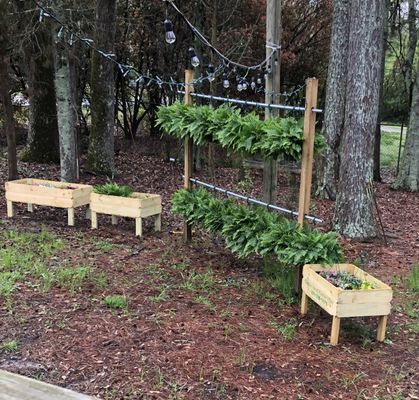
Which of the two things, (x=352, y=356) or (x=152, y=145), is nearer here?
(x=352, y=356)

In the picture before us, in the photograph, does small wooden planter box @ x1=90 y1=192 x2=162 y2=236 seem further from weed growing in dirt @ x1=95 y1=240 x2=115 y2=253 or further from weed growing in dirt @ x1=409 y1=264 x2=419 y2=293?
weed growing in dirt @ x1=409 y1=264 x2=419 y2=293

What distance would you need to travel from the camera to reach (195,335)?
369 centimetres

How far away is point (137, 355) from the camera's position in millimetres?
3355

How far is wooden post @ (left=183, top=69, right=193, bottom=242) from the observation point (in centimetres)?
563

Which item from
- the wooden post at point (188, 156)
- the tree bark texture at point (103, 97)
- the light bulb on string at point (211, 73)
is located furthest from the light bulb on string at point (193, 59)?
the tree bark texture at point (103, 97)

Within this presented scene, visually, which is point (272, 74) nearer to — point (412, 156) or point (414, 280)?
point (414, 280)

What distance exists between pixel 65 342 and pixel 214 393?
116cm

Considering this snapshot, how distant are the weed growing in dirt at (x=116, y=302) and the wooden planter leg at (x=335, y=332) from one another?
5.29ft

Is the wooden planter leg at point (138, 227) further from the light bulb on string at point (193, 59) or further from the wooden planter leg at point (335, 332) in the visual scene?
the wooden planter leg at point (335, 332)

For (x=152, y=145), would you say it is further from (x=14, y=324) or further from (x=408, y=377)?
(x=408, y=377)

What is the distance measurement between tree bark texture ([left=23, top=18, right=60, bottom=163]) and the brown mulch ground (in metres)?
4.43

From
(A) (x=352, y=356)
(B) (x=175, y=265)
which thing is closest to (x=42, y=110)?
(B) (x=175, y=265)

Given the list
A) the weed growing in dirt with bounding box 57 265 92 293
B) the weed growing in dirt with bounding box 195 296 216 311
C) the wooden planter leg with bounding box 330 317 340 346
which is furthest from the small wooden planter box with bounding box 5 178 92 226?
the wooden planter leg with bounding box 330 317 340 346

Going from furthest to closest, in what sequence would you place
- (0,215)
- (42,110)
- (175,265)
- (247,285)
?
(42,110) → (0,215) → (175,265) → (247,285)
